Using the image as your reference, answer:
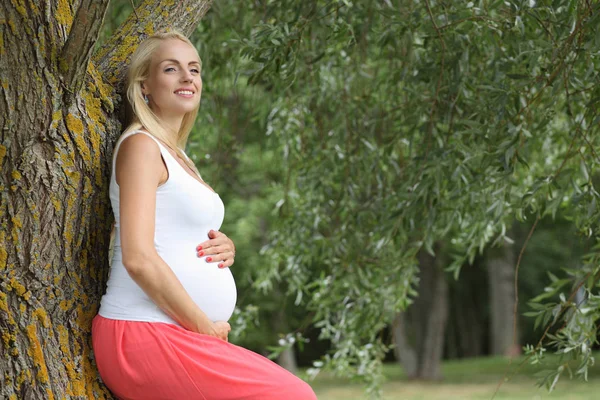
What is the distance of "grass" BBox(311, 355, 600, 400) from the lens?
12.5m

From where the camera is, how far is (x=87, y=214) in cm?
234

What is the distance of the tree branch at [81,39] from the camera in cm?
205

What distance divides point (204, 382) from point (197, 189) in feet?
1.84

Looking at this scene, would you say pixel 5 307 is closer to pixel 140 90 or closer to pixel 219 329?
pixel 219 329

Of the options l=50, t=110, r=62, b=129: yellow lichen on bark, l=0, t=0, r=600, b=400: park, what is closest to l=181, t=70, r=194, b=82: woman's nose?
l=0, t=0, r=600, b=400: park

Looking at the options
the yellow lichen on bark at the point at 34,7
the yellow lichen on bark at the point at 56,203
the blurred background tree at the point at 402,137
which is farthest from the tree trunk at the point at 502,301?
the yellow lichen on bark at the point at 34,7

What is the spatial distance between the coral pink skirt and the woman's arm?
0.06m

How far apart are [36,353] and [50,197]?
438mm

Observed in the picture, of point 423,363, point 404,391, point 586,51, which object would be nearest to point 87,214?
point 586,51

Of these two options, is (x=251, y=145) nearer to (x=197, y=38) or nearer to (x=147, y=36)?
(x=197, y=38)

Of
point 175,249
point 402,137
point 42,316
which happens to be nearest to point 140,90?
point 175,249

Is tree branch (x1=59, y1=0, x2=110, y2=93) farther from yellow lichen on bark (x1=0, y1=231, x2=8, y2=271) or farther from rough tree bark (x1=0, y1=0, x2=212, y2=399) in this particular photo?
yellow lichen on bark (x1=0, y1=231, x2=8, y2=271)

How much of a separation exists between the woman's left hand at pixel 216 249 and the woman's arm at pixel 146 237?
0.18m

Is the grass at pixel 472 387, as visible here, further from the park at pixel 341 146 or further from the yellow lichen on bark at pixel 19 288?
the yellow lichen on bark at pixel 19 288
